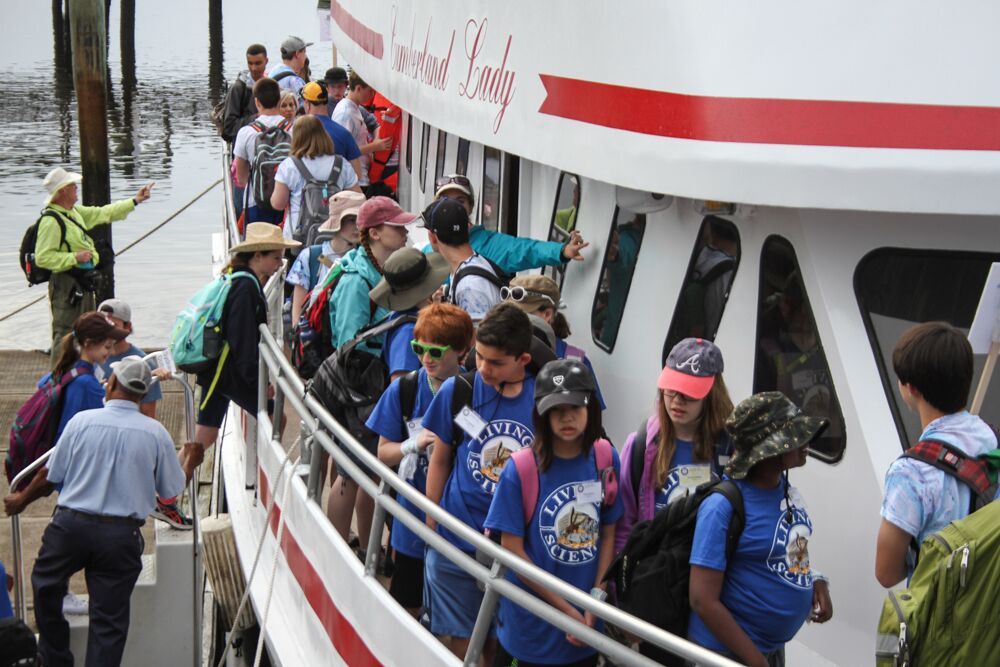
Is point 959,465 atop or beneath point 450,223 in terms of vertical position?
atop

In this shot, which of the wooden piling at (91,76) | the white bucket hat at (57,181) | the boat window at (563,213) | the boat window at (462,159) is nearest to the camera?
the boat window at (563,213)

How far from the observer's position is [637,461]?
386cm

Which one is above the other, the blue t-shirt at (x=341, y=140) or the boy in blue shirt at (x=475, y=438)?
the boy in blue shirt at (x=475, y=438)

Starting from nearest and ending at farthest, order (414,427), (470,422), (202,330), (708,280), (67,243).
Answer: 1. (470,422)
2. (414,427)
3. (708,280)
4. (202,330)
5. (67,243)

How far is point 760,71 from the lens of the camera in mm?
3969

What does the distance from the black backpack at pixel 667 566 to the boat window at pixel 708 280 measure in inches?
48.4

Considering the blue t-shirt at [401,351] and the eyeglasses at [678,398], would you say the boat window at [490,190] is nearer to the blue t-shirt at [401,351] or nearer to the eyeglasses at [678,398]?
the blue t-shirt at [401,351]

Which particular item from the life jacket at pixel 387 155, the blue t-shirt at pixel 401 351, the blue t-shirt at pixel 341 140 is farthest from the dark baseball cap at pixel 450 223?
the life jacket at pixel 387 155

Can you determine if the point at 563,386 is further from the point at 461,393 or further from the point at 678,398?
the point at 461,393

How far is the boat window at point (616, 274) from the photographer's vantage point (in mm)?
5031

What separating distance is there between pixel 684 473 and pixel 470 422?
0.65m

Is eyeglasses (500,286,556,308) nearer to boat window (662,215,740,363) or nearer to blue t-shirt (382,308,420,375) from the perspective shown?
blue t-shirt (382,308,420,375)

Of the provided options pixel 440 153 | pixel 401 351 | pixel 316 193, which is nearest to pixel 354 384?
pixel 401 351

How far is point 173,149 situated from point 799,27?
31.5 meters
